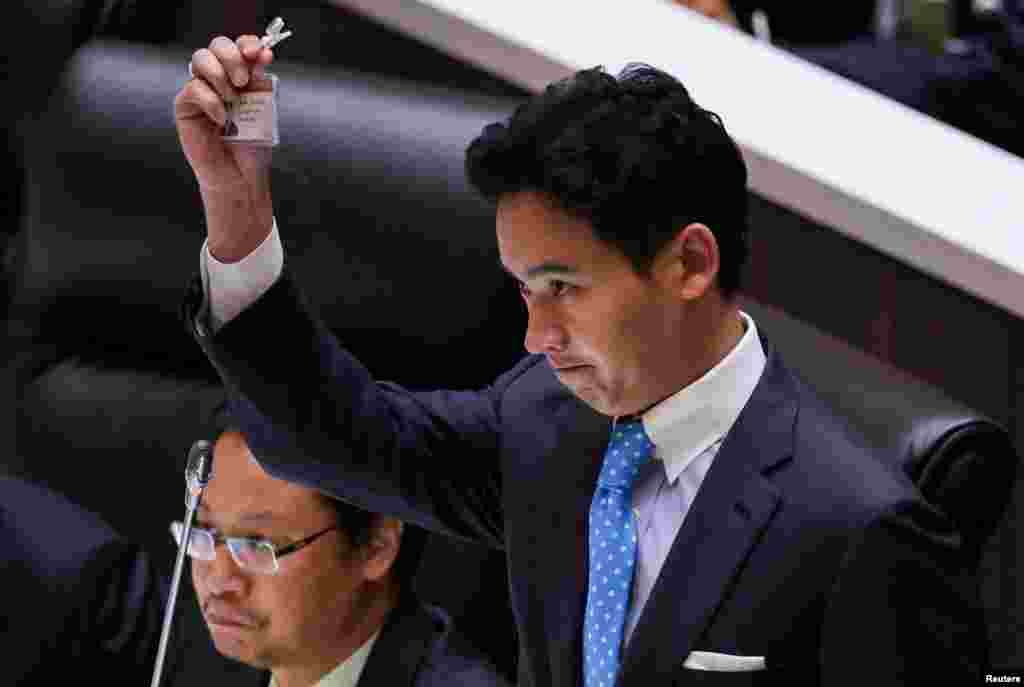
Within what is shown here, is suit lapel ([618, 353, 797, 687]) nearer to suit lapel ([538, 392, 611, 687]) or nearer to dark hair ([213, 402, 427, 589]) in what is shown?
suit lapel ([538, 392, 611, 687])

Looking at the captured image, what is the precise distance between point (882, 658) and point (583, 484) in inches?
9.2

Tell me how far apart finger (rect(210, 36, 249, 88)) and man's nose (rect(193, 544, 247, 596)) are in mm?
693

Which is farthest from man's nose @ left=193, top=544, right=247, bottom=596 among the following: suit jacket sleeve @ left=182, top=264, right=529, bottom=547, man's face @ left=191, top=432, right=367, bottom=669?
suit jacket sleeve @ left=182, top=264, right=529, bottom=547

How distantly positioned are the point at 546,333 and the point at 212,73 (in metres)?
0.25

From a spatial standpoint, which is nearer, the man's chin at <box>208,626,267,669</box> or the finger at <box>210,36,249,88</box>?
the finger at <box>210,36,249,88</box>

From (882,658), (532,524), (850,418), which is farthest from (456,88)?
(882,658)

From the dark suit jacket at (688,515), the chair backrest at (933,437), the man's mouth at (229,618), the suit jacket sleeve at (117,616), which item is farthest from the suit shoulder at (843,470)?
the suit jacket sleeve at (117,616)

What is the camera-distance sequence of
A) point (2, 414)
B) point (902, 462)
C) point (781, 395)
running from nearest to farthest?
1. point (781, 395)
2. point (902, 462)
3. point (2, 414)

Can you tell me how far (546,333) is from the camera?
114 centimetres

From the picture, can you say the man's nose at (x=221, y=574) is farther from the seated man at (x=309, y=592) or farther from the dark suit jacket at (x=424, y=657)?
the dark suit jacket at (x=424, y=657)

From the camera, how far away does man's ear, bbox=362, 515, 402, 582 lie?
1735 millimetres

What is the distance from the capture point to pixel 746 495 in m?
1.17

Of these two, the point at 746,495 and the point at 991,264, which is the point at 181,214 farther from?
the point at 746,495

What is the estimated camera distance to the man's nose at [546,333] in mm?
1144
